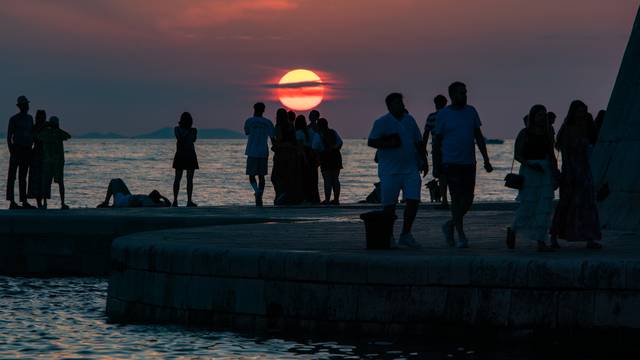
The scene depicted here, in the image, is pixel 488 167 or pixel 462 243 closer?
pixel 488 167

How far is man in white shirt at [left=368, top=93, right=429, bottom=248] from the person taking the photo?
43.9 ft

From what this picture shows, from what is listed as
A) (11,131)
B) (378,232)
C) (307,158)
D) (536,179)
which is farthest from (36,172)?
(536,179)

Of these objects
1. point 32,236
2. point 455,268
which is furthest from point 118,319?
point 32,236

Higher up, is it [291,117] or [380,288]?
[291,117]

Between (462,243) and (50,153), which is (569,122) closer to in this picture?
(462,243)

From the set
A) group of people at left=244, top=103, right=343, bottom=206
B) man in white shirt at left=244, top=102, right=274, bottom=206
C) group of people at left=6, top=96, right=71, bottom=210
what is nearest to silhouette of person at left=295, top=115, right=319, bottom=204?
group of people at left=244, top=103, right=343, bottom=206

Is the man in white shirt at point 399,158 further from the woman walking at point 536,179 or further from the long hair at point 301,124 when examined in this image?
the long hair at point 301,124

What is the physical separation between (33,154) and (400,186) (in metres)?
11.1

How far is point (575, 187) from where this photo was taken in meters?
13.4

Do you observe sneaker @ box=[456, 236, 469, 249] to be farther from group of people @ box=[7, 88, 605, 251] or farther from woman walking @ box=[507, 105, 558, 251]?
woman walking @ box=[507, 105, 558, 251]

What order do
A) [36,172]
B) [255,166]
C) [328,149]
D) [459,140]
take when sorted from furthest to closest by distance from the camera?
[328,149], [255,166], [36,172], [459,140]

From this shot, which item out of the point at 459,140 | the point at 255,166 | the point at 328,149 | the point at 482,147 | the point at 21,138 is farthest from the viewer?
the point at 328,149

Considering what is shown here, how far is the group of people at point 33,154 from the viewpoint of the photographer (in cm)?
2227

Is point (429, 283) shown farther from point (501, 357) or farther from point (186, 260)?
point (186, 260)
